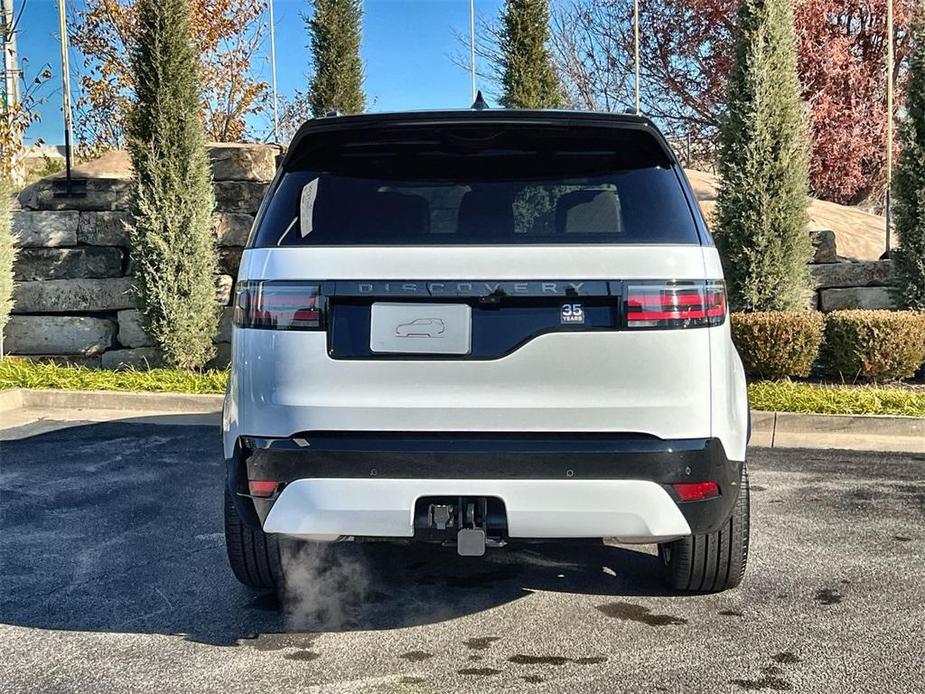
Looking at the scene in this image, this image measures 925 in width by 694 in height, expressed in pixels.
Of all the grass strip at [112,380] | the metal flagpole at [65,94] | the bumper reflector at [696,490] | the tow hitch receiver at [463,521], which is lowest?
Result: the grass strip at [112,380]

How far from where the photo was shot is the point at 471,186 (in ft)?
9.73

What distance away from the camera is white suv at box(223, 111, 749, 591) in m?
2.71

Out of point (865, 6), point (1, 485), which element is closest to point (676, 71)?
point (865, 6)

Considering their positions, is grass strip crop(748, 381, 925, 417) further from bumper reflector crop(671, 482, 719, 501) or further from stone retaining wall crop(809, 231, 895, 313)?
bumper reflector crop(671, 482, 719, 501)

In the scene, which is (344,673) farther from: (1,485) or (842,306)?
(842,306)

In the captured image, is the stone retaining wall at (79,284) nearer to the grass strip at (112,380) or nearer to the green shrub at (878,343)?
the grass strip at (112,380)

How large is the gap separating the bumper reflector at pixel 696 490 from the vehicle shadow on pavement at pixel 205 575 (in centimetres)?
95

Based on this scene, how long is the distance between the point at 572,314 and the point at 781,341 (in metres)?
6.05

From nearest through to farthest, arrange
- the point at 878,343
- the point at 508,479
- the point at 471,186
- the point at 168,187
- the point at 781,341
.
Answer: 1. the point at 508,479
2. the point at 471,186
3. the point at 878,343
4. the point at 781,341
5. the point at 168,187

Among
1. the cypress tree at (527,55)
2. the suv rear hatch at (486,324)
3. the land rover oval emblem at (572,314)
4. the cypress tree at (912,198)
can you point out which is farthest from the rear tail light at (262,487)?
the cypress tree at (527,55)

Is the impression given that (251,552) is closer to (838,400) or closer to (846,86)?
(838,400)

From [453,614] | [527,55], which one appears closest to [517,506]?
[453,614]

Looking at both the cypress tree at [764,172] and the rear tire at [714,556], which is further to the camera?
the cypress tree at [764,172]

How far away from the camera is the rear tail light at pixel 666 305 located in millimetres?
2721
